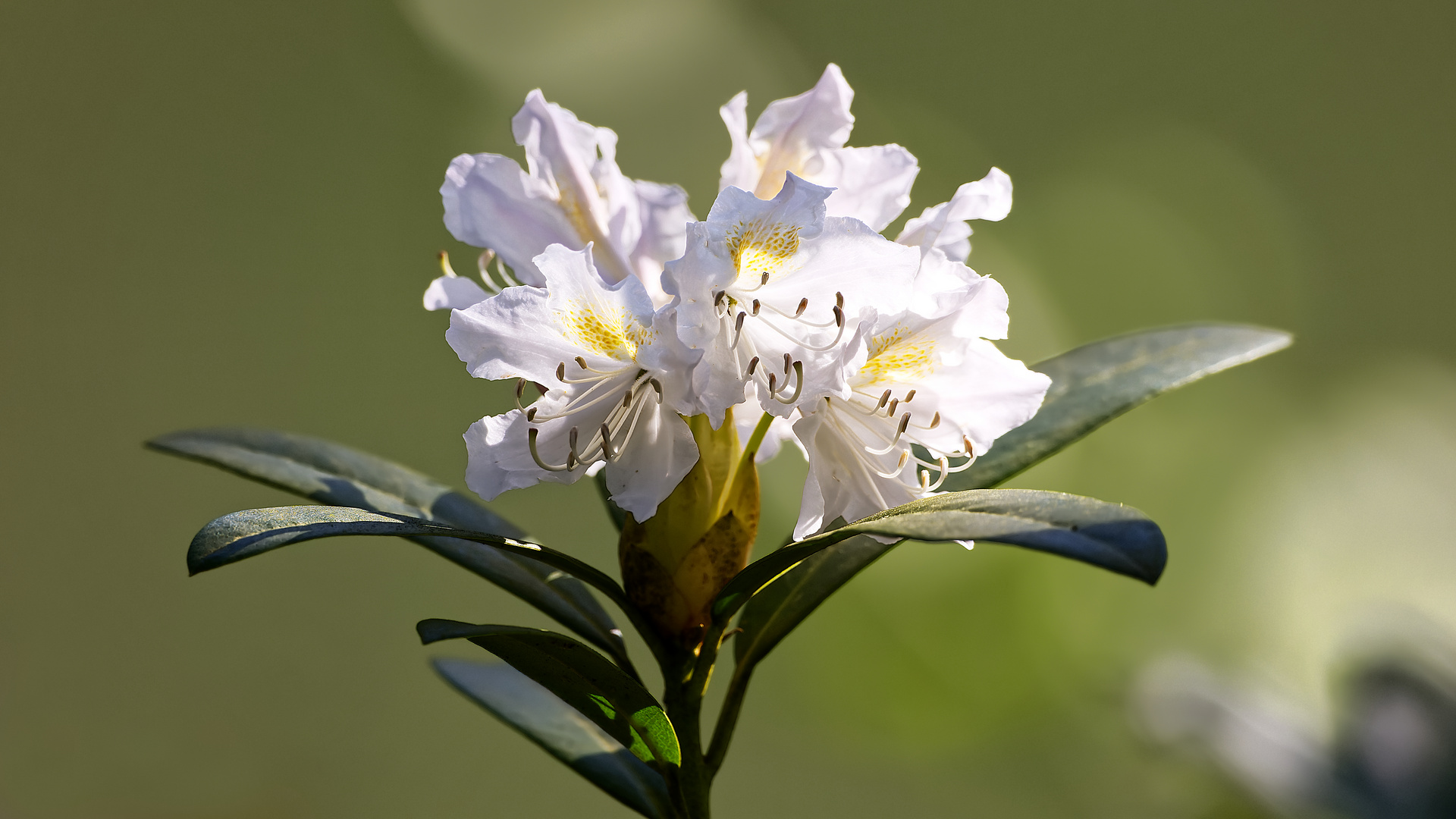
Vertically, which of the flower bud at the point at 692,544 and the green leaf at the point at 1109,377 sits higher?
the green leaf at the point at 1109,377

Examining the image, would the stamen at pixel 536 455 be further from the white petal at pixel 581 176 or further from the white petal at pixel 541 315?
the white petal at pixel 581 176

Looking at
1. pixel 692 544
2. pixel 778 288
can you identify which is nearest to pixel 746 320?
pixel 778 288

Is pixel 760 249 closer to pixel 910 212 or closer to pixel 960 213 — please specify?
pixel 960 213

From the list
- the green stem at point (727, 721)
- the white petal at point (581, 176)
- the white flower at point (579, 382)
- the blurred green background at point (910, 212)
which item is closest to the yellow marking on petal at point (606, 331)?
the white flower at point (579, 382)

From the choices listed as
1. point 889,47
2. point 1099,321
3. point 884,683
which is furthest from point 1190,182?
point 884,683

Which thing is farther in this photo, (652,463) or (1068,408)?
(1068,408)

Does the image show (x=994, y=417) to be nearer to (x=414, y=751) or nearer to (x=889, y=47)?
(x=414, y=751)

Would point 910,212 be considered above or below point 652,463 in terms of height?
above
